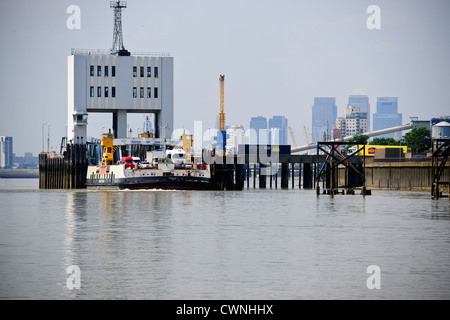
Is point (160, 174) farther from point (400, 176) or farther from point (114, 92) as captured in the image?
point (400, 176)

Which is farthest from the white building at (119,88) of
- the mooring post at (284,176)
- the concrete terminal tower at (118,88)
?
the mooring post at (284,176)

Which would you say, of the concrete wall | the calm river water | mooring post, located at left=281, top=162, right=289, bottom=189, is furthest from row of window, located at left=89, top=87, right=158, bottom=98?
the calm river water

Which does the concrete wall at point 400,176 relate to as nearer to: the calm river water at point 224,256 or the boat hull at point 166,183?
the boat hull at point 166,183

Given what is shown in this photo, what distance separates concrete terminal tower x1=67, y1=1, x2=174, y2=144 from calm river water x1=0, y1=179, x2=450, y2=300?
67467 millimetres

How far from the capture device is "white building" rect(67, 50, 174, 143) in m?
120

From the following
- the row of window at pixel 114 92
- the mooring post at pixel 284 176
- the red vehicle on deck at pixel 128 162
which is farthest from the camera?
the mooring post at pixel 284 176

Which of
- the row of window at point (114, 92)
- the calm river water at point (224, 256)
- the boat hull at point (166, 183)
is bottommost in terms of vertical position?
the calm river water at point (224, 256)

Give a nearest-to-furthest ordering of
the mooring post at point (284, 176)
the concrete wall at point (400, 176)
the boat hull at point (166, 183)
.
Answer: the boat hull at point (166, 183) < the concrete wall at point (400, 176) < the mooring post at point (284, 176)

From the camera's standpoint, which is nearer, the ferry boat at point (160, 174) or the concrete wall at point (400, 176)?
the ferry boat at point (160, 174)

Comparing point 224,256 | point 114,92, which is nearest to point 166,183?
point 114,92

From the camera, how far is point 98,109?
401 ft

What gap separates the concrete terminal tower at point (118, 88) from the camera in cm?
11994
